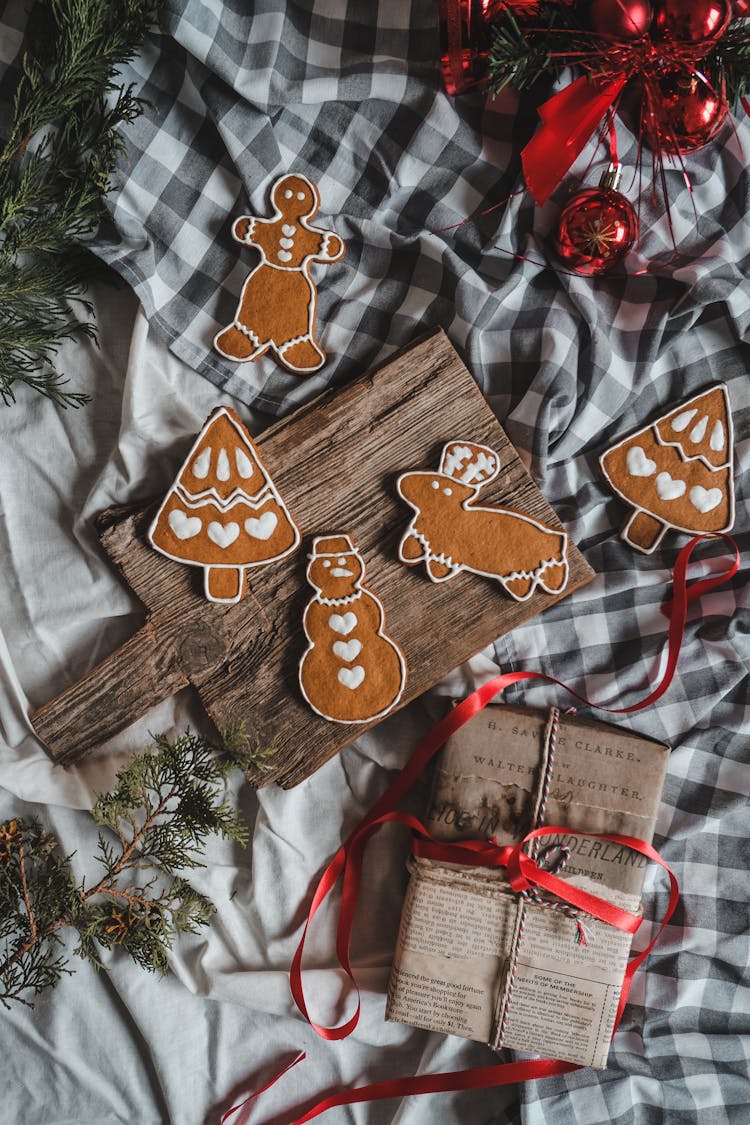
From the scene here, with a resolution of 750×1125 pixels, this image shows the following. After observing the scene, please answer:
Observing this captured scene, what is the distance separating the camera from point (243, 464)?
115cm

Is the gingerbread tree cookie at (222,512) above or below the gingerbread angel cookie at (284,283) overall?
below

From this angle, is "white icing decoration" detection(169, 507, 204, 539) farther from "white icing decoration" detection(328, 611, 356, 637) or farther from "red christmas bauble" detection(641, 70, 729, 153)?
"red christmas bauble" detection(641, 70, 729, 153)

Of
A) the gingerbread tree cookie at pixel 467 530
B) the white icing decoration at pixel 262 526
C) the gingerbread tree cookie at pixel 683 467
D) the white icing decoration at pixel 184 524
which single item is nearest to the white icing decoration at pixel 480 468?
the gingerbread tree cookie at pixel 467 530

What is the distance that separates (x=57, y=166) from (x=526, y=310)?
0.67 meters

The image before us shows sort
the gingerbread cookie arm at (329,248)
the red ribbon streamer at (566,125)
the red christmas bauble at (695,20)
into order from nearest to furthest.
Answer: the red christmas bauble at (695,20) < the red ribbon streamer at (566,125) < the gingerbread cookie arm at (329,248)

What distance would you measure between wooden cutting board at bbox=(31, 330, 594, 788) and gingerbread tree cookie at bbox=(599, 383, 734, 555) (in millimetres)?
132

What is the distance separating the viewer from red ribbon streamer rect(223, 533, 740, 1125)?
1.17 metres

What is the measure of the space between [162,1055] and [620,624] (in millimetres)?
930

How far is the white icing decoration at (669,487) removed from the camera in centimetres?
121

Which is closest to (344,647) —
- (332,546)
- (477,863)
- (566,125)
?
(332,546)

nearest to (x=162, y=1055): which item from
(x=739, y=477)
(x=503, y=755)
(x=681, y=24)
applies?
(x=503, y=755)

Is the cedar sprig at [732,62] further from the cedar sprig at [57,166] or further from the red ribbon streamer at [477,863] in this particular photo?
the cedar sprig at [57,166]

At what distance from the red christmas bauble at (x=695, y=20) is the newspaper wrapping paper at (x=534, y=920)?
2.89ft

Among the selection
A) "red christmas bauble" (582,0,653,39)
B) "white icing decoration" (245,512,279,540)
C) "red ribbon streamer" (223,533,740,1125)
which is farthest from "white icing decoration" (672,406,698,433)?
"white icing decoration" (245,512,279,540)
